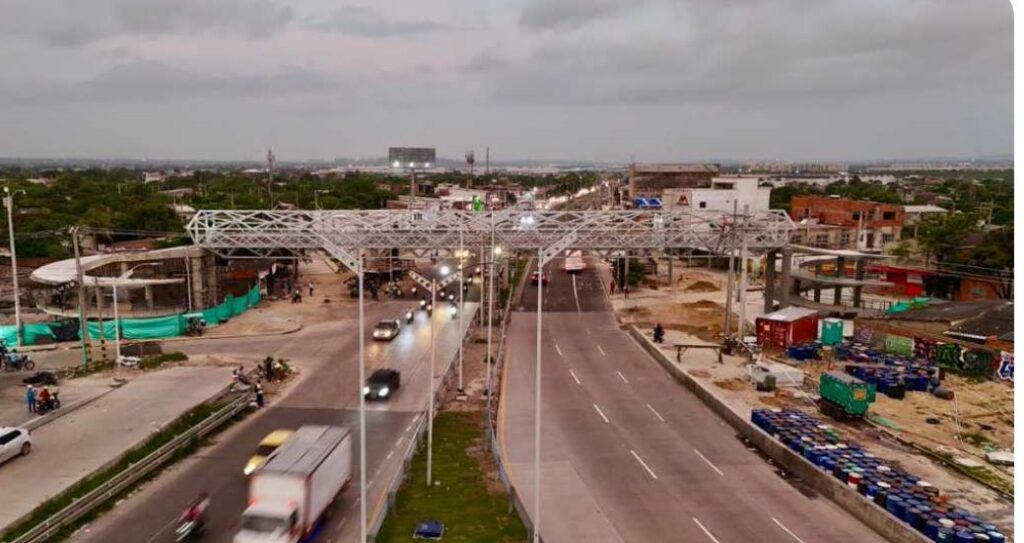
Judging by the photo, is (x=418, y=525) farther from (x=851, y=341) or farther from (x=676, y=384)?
(x=851, y=341)

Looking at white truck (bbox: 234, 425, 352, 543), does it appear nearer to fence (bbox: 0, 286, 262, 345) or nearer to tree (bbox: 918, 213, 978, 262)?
fence (bbox: 0, 286, 262, 345)

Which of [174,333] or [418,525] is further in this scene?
[174,333]

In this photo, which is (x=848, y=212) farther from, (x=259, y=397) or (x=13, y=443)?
(x=13, y=443)

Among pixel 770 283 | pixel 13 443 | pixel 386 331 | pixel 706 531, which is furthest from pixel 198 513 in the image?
pixel 770 283

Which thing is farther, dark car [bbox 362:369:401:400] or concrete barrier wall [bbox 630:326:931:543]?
dark car [bbox 362:369:401:400]

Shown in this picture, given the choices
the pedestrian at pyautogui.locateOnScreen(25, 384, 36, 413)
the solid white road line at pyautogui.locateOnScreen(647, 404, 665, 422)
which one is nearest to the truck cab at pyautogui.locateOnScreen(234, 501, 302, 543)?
the solid white road line at pyautogui.locateOnScreen(647, 404, 665, 422)

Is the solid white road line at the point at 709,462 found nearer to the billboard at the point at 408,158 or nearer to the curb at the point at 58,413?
the curb at the point at 58,413

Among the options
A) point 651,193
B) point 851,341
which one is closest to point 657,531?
point 851,341
